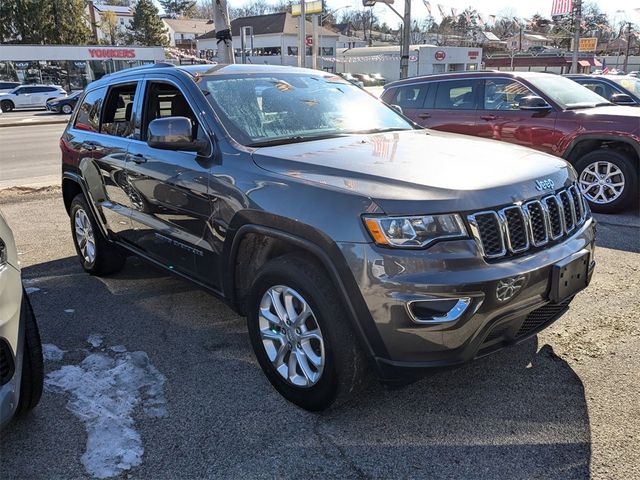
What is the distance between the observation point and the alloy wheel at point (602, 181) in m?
7.03

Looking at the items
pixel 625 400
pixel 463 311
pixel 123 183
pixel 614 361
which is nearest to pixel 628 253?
pixel 614 361

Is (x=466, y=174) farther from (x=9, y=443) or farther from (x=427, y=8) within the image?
(x=427, y=8)

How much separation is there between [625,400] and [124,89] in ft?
13.8

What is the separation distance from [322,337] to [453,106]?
22.0 feet

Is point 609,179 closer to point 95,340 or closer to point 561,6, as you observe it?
point 95,340

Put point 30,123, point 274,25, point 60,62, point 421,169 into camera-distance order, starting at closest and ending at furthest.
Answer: point 421,169 → point 30,123 → point 60,62 → point 274,25

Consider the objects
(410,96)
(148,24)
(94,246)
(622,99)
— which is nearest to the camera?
(94,246)

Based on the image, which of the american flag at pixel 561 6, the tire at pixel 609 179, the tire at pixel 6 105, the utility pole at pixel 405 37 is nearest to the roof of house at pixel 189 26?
the tire at pixel 6 105

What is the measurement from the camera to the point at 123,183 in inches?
170

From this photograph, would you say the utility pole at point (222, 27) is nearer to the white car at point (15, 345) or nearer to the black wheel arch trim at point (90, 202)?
the black wheel arch trim at point (90, 202)

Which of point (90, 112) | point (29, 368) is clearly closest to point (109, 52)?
point (90, 112)

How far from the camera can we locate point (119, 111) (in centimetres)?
469

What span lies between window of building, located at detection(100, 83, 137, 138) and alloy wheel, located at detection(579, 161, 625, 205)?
561 centimetres

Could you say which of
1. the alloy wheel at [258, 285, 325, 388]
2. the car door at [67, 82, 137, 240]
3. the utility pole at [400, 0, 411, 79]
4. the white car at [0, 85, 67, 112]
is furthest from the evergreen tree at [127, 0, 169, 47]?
the alloy wheel at [258, 285, 325, 388]
